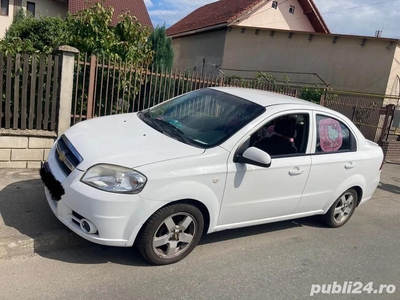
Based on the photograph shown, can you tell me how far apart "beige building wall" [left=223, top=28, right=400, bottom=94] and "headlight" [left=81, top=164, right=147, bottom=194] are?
526 inches

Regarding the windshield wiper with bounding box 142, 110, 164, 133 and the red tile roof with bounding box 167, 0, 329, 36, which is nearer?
the windshield wiper with bounding box 142, 110, 164, 133

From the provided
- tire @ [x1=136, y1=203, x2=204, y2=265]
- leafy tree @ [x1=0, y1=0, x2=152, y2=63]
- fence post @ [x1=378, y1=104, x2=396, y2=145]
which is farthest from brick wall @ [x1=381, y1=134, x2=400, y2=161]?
tire @ [x1=136, y1=203, x2=204, y2=265]

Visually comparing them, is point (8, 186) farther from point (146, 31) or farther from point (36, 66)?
point (146, 31)

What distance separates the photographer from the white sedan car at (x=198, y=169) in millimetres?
2998

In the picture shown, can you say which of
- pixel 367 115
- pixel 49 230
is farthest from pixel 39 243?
pixel 367 115

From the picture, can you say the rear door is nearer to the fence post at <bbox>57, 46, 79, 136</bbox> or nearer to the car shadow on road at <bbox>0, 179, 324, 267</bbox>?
the car shadow on road at <bbox>0, 179, 324, 267</bbox>

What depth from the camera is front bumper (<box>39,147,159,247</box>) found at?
2.92 m

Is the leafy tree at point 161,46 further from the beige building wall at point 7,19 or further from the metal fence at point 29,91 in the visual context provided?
the beige building wall at point 7,19

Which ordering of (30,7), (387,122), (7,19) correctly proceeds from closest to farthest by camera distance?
1. (387,122)
2. (7,19)
3. (30,7)

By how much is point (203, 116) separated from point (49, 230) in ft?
6.44

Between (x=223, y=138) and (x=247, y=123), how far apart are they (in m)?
0.33

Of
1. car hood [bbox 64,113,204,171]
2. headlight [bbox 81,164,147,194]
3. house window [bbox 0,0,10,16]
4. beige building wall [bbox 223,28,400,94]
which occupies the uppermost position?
house window [bbox 0,0,10,16]

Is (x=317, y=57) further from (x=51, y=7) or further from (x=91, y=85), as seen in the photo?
(x=51, y=7)

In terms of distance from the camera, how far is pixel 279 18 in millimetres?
20266
